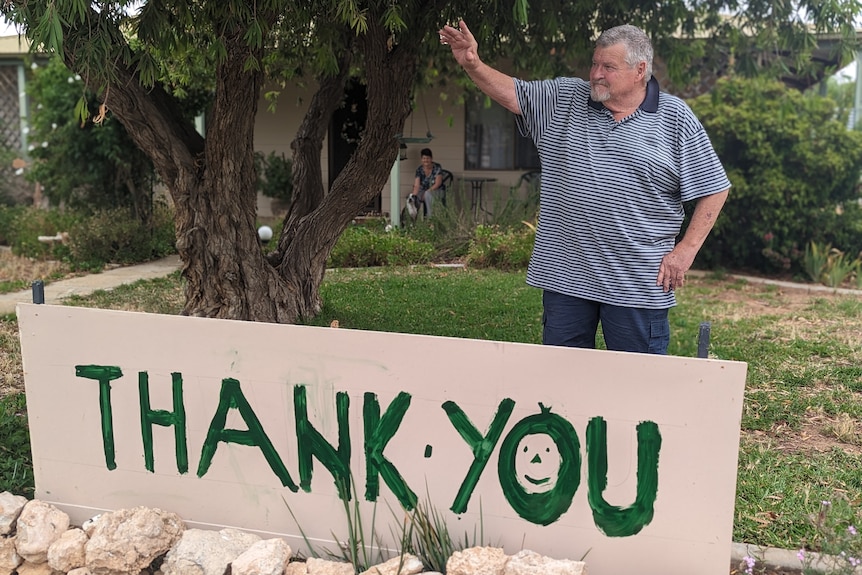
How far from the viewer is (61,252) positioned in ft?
29.2

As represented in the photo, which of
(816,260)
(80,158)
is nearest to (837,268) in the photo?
(816,260)

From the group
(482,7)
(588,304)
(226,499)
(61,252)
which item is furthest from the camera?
(61,252)

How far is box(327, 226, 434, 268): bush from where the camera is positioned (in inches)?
349

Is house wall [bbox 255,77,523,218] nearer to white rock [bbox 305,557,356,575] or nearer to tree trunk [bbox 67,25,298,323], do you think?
tree trunk [bbox 67,25,298,323]

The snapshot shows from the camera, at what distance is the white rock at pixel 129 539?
2627mm

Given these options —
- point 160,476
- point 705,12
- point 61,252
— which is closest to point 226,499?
point 160,476

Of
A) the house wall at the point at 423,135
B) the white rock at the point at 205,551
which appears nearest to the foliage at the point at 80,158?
the house wall at the point at 423,135

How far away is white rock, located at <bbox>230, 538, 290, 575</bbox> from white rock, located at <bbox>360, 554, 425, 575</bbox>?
0.26m

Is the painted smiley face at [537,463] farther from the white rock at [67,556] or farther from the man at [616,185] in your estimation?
the white rock at [67,556]

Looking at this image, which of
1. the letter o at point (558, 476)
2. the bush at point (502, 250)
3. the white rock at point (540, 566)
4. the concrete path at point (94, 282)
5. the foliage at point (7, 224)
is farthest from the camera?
the foliage at point (7, 224)

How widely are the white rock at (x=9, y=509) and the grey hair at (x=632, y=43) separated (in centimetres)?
256

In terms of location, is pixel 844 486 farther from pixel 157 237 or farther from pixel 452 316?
pixel 157 237

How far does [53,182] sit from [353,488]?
344 inches

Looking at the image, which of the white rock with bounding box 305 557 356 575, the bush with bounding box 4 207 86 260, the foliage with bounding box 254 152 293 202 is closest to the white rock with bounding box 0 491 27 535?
the white rock with bounding box 305 557 356 575
